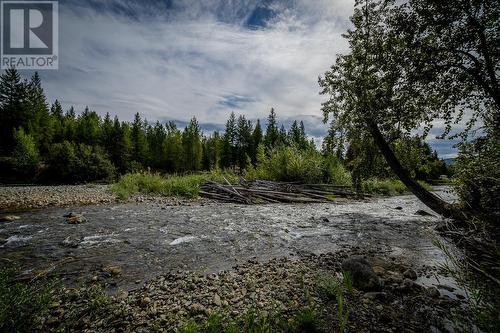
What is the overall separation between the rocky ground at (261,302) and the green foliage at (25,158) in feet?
131

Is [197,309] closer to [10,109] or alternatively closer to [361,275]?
[361,275]

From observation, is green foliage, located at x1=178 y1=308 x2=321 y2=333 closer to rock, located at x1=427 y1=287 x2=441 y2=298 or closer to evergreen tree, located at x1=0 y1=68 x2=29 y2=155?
rock, located at x1=427 y1=287 x2=441 y2=298

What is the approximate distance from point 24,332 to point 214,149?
59122mm

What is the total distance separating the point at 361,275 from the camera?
11.8 ft

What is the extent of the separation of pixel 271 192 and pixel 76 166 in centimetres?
2745

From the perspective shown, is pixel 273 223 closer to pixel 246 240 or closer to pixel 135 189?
pixel 246 240

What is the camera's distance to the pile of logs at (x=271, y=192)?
42.8 ft

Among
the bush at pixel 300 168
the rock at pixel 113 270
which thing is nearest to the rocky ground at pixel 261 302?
the rock at pixel 113 270

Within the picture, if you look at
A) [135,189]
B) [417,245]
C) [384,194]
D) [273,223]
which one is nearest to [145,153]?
[135,189]

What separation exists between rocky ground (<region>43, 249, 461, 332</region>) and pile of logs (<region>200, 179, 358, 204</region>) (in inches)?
344

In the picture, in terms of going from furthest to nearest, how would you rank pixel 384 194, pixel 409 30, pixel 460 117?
pixel 384 194, pixel 460 117, pixel 409 30

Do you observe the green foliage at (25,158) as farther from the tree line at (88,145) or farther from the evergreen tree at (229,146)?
the evergreen tree at (229,146)

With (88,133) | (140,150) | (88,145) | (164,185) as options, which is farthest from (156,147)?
(164,185)

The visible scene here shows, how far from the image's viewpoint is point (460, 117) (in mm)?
Result: 6883
